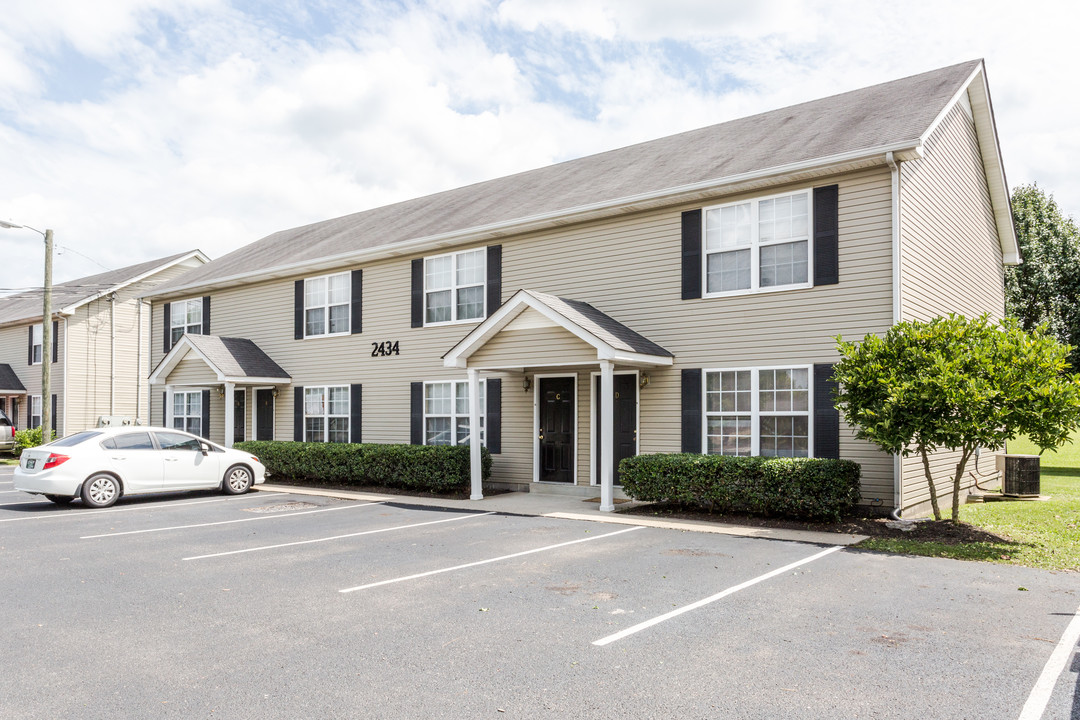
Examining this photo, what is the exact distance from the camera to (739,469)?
11.5m

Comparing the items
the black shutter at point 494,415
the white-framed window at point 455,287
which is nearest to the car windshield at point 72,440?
the white-framed window at point 455,287

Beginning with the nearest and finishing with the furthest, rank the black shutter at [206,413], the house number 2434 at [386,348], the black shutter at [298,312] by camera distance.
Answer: the house number 2434 at [386,348] → the black shutter at [298,312] → the black shutter at [206,413]

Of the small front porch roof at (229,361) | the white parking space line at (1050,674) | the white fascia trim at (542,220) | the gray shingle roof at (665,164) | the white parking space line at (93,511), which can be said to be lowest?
the white parking space line at (93,511)

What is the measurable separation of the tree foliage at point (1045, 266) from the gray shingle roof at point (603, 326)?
19915 mm

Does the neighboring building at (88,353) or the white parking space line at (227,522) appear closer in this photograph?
the white parking space line at (227,522)

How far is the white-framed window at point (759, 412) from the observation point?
12242 millimetres

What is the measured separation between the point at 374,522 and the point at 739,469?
556cm

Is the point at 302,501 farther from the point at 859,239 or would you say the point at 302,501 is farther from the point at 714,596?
the point at 859,239

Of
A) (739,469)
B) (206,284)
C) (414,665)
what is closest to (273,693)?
(414,665)

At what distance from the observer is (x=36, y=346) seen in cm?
3119

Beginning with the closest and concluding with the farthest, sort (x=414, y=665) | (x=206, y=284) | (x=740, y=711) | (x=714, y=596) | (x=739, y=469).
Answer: (x=740, y=711), (x=414, y=665), (x=714, y=596), (x=739, y=469), (x=206, y=284)

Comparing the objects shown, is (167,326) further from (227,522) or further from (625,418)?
(625,418)

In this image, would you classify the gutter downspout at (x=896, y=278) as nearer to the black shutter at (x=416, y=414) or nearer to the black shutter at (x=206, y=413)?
the black shutter at (x=416, y=414)

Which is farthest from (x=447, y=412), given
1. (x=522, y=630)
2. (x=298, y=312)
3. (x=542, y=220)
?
(x=522, y=630)
